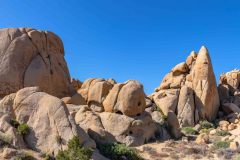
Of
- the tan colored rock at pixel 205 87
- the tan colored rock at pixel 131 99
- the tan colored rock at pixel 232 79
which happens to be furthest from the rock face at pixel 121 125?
the tan colored rock at pixel 232 79

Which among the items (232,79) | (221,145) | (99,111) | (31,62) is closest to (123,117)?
(99,111)

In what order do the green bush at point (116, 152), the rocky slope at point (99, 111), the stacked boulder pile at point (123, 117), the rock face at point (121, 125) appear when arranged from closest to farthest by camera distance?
1. the rocky slope at point (99, 111)
2. the green bush at point (116, 152)
3. the rock face at point (121, 125)
4. the stacked boulder pile at point (123, 117)

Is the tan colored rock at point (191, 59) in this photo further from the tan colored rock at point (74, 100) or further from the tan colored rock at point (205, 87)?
the tan colored rock at point (74, 100)

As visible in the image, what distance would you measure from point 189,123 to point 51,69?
1956 cm

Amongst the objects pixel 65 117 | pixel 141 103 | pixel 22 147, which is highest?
pixel 141 103

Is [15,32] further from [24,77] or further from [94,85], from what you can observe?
[94,85]

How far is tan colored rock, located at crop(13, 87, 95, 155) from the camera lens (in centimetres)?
1747

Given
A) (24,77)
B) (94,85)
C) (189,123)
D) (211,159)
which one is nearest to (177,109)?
(189,123)

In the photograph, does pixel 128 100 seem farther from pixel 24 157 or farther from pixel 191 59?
pixel 191 59

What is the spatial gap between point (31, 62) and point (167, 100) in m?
18.8

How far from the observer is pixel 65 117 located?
1812cm

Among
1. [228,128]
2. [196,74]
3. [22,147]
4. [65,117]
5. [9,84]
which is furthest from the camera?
[196,74]

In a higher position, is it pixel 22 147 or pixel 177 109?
pixel 177 109

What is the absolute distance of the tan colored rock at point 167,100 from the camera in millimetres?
39906
